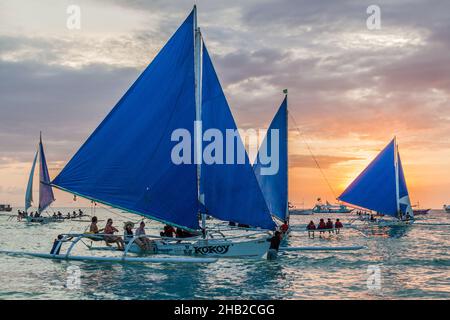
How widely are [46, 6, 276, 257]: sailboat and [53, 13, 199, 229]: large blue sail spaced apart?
5 cm

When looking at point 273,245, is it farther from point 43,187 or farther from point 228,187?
point 43,187

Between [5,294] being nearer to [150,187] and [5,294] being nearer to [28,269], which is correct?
[28,269]

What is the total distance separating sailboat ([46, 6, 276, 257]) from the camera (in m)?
24.0

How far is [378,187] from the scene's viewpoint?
221 ft

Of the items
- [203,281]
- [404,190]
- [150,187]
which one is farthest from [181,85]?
[404,190]

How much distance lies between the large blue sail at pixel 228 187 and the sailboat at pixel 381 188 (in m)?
43.2

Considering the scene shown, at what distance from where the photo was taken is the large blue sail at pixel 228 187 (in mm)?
25062

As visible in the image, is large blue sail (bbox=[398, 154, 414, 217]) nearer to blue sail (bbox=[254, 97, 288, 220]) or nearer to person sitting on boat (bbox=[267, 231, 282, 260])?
blue sail (bbox=[254, 97, 288, 220])

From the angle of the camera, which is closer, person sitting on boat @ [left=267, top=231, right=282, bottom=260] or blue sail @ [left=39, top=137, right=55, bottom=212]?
person sitting on boat @ [left=267, top=231, right=282, bottom=260]

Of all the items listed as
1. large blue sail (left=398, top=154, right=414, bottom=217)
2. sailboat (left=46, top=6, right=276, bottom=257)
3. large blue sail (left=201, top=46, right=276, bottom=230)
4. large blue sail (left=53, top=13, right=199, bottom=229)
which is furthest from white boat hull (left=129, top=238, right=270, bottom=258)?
large blue sail (left=398, top=154, right=414, bottom=217)

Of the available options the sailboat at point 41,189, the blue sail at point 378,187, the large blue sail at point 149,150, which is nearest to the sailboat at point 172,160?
the large blue sail at point 149,150

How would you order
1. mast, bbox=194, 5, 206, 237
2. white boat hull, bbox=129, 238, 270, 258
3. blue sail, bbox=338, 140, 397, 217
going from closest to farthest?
1. mast, bbox=194, 5, 206, 237
2. white boat hull, bbox=129, 238, 270, 258
3. blue sail, bbox=338, 140, 397, 217

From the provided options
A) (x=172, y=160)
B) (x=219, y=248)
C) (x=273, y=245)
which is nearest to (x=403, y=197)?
(x=273, y=245)
